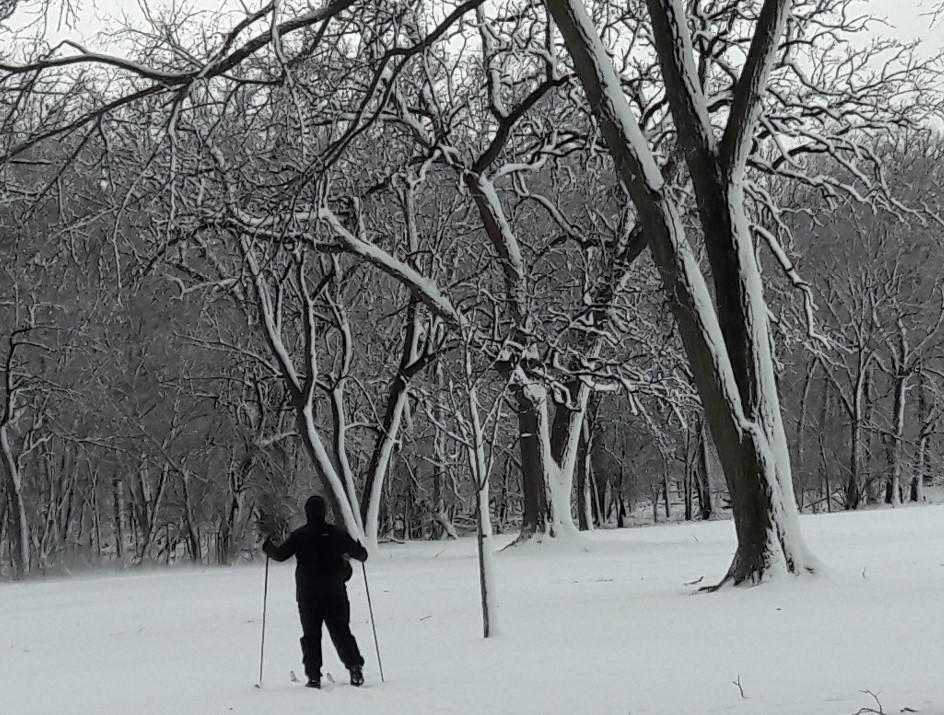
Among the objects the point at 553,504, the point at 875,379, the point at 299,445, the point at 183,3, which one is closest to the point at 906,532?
the point at 553,504

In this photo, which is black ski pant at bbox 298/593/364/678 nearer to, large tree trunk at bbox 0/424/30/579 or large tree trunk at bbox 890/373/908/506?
large tree trunk at bbox 0/424/30/579

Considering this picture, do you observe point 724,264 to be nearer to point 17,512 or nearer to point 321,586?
point 321,586

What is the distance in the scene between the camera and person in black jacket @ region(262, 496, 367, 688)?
25.2 feet

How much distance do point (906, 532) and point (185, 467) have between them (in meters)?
21.9

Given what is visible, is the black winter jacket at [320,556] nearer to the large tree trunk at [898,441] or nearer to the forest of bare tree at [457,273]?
the forest of bare tree at [457,273]

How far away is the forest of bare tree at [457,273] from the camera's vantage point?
37.3 feet

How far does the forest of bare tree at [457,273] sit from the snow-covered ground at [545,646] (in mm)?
1298

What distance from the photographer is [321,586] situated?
25.5ft

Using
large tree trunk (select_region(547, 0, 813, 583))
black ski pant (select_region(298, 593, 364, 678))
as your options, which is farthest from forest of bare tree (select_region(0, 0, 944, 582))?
black ski pant (select_region(298, 593, 364, 678))

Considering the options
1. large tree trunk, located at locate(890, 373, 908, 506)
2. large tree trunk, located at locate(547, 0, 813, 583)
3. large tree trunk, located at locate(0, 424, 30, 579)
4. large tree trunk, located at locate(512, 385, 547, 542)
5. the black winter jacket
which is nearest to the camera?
the black winter jacket

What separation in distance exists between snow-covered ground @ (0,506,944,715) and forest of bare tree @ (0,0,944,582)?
130 centimetres

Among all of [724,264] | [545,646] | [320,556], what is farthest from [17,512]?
[320,556]

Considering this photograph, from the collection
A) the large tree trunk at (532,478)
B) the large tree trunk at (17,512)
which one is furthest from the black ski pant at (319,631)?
the large tree trunk at (17,512)

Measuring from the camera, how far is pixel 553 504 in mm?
20266
